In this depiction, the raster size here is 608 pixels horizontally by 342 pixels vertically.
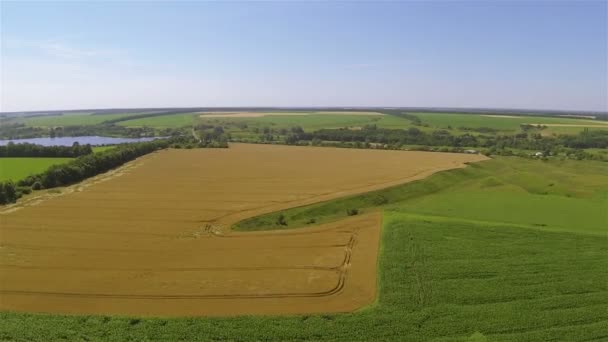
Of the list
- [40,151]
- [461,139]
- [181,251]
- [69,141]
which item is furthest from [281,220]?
[69,141]

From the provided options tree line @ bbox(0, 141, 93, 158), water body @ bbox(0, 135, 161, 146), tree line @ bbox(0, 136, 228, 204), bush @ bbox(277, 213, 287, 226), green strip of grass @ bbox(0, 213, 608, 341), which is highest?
water body @ bbox(0, 135, 161, 146)

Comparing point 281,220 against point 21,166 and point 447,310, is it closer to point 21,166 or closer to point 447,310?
point 447,310

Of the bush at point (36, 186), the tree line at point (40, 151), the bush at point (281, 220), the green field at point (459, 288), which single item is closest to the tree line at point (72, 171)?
the bush at point (36, 186)

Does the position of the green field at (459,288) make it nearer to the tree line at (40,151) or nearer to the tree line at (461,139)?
the tree line at (40,151)

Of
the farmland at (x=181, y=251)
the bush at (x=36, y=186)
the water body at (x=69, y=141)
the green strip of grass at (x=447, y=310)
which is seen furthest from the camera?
the water body at (x=69, y=141)

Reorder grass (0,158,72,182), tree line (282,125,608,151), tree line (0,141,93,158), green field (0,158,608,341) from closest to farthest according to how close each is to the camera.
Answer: green field (0,158,608,341) < grass (0,158,72,182) < tree line (0,141,93,158) < tree line (282,125,608,151)

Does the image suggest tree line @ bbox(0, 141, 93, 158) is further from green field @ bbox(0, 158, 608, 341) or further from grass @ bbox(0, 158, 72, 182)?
green field @ bbox(0, 158, 608, 341)

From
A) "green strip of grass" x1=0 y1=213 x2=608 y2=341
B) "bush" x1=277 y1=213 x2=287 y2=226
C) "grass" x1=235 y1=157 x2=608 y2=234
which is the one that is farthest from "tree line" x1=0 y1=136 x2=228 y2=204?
"bush" x1=277 y1=213 x2=287 y2=226
